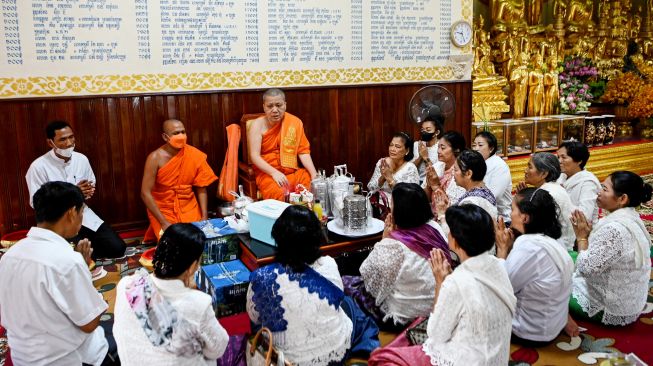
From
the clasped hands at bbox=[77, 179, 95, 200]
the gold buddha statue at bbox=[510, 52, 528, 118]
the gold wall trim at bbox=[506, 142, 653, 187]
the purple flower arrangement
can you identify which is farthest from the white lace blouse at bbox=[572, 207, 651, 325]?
the purple flower arrangement

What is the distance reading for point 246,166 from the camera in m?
5.57

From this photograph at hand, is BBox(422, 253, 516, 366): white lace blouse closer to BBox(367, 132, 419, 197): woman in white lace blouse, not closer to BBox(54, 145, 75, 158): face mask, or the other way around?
BBox(367, 132, 419, 197): woman in white lace blouse

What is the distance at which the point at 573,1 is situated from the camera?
359 inches

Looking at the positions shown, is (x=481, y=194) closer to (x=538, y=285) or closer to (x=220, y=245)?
(x=538, y=285)

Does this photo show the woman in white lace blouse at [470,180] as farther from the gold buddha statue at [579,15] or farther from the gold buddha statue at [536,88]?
the gold buddha statue at [579,15]

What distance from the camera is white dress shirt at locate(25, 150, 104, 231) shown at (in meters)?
4.57

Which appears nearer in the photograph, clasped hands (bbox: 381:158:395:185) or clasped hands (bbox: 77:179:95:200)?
clasped hands (bbox: 77:179:95:200)

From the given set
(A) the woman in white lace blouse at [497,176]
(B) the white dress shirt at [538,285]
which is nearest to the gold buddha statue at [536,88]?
(A) the woman in white lace blouse at [497,176]

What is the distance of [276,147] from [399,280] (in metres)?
2.76

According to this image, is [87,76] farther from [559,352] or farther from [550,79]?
[550,79]

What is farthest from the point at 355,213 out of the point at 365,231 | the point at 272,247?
the point at 272,247

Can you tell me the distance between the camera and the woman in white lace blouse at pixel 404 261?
292 cm

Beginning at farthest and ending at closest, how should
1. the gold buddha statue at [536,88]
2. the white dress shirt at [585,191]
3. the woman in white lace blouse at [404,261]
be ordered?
the gold buddha statue at [536,88] < the white dress shirt at [585,191] < the woman in white lace blouse at [404,261]

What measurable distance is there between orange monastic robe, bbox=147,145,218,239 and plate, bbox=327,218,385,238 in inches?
72.9
